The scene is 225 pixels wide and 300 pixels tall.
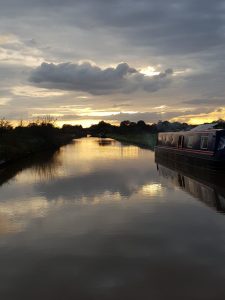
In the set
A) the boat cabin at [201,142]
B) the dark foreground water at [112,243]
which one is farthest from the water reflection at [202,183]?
the boat cabin at [201,142]

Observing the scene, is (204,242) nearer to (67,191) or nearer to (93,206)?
(93,206)

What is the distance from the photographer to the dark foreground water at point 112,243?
219 inches

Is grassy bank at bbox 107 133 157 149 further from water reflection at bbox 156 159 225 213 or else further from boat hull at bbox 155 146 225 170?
water reflection at bbox 156 159 225 213

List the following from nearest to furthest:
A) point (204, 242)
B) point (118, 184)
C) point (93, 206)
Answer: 1. point (204, 242)
2. point (93, 206)
3. point (118, 184)

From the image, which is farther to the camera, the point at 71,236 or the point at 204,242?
the point at 71,236

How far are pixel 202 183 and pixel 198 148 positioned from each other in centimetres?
587

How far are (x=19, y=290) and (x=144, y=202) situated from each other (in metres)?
6.51

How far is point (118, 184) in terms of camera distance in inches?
613

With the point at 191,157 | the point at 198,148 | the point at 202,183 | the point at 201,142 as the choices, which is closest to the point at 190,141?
the point at 191,157

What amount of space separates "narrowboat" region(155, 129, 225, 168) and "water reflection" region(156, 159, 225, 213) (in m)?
0.48

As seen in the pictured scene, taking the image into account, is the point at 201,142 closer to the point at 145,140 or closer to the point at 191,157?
the point at 191,157

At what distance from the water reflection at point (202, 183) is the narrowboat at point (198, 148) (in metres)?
0.48

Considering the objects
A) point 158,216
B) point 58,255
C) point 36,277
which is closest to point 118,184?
point 158,216

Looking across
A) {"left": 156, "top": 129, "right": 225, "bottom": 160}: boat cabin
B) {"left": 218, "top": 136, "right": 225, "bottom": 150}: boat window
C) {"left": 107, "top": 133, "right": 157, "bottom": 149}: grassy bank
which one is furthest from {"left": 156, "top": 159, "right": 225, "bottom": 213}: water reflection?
{"left": 107, "top": 133, "right": 157, "bottom": 149}: grassy bank
